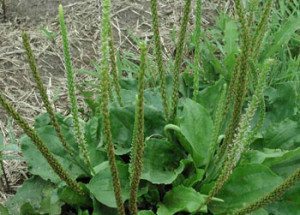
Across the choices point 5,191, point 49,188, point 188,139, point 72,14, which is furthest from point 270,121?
point 72,14

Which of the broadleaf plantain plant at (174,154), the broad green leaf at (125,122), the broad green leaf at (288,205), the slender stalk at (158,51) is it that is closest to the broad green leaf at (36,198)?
the broadleaf plantain plant at (174,154)

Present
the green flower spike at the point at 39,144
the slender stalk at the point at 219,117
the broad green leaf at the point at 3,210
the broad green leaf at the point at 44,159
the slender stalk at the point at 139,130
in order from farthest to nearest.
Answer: the broad green leaf at the point at 44,159
the broad green leaf at the point at 3,210
the slender stalk at the point at 219,117
the green flower spike at the point at 39,144
the slender stalk at the point at 139,130

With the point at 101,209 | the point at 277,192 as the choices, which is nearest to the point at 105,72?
the point at 277,192

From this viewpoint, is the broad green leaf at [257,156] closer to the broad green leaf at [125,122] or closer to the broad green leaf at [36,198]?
the broad green leaf at [125,122]

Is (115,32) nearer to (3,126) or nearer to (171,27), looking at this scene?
(171,27)

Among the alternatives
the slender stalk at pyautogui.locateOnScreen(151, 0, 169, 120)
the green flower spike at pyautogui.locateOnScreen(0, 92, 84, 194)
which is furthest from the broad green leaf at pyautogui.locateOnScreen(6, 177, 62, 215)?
the slender stalk at pyautogui.locateOnScreen(151, 0, 169, 120)

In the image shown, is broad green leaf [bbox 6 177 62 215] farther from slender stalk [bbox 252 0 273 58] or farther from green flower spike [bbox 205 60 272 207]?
slender stalk [bbox 252 0 273 58]
